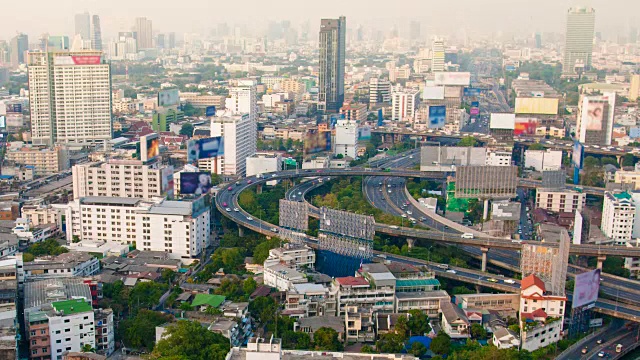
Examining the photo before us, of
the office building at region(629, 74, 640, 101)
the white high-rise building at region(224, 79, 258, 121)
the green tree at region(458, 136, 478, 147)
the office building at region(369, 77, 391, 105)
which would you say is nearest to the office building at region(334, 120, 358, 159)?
the white high-rise building at region(224, 79, 258, 121)

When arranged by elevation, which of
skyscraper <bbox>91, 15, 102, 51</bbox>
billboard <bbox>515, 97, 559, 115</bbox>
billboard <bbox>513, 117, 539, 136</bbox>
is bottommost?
billboard <bbox>513, 117, 539, 136</bbox>

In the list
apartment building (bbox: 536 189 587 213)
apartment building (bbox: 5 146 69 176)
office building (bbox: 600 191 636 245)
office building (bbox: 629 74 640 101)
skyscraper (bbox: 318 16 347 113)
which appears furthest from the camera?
office building (bbox: 629 74 640 101)

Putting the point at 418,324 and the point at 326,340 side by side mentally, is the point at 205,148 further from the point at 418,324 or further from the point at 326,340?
the point at 326,340

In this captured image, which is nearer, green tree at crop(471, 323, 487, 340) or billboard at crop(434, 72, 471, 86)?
green tree at crop(471, 323, 487, 340)

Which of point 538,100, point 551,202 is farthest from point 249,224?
point 538,100

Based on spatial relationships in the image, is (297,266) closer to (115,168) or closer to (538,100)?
(115,168)

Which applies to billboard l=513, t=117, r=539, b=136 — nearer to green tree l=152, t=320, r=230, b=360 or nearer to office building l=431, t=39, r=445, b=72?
green tree l=152, t=320, r=230, b=360

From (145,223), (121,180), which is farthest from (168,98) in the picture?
(145,223)
